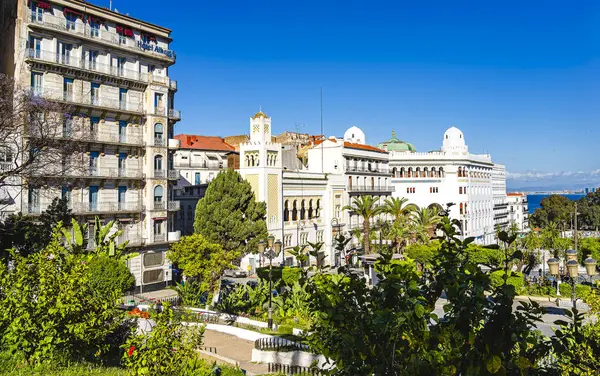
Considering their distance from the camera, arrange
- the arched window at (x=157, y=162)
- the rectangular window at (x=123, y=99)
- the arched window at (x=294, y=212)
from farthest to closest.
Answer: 1. the arched window at (x=294, y=212)
2. the arched window at (x=157, y=162)
3. the rectangular window at (x=123, y=99)

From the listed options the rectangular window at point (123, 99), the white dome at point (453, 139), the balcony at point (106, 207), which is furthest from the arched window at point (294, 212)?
the white dome at point (453, 139)

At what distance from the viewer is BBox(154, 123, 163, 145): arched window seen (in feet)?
121

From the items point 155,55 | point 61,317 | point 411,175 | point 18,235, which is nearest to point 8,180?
point 18,235

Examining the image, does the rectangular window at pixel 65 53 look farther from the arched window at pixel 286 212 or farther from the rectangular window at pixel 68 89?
the arched window at pixel 286 212

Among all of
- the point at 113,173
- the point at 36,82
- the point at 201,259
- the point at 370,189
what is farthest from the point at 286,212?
the point at 36,82

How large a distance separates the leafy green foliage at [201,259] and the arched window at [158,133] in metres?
11.4

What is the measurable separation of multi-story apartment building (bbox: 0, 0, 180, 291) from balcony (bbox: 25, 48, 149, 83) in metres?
0.06

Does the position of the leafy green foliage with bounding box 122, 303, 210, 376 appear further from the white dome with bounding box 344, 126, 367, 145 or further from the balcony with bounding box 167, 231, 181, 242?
the white dome with bounding box 344, 126, 367, 145

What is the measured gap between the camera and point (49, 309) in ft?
38.9

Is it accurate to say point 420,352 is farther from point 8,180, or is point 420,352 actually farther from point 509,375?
point 8,180

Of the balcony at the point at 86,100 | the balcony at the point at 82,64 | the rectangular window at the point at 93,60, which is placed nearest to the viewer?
the balcony at the point at 82,64

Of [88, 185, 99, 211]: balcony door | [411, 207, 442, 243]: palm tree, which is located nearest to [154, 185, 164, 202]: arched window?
[88, 185, 99, 211]: balcony door

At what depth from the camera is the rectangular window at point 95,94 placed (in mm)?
33281

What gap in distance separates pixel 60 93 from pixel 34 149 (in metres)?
11.2
